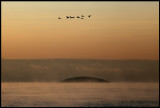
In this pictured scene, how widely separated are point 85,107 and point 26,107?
9069mm

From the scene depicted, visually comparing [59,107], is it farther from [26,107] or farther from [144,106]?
[144,106]

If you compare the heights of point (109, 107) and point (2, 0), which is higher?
point (2, 0)

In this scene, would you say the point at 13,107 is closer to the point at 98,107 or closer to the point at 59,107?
the point at 59,107

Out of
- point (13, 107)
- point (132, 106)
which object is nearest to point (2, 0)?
point (13, 107)

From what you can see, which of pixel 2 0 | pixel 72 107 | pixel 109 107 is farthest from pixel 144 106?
pixel 2 0

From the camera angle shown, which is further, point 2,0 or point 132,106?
point 132,106

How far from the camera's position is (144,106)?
71.9 meters

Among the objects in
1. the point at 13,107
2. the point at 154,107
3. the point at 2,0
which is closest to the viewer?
the point at 2,0

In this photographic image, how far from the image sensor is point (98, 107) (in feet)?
217

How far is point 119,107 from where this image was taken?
67.6m

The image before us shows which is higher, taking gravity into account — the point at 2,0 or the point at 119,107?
the point at 2,0

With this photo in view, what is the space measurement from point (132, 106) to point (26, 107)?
1785cm

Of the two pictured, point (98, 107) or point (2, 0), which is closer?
point (2, 0)

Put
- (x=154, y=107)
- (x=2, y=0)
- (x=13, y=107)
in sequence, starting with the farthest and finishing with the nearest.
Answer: (x=154, y=107) → (x=13, y=107) → (x=2, y=0)
